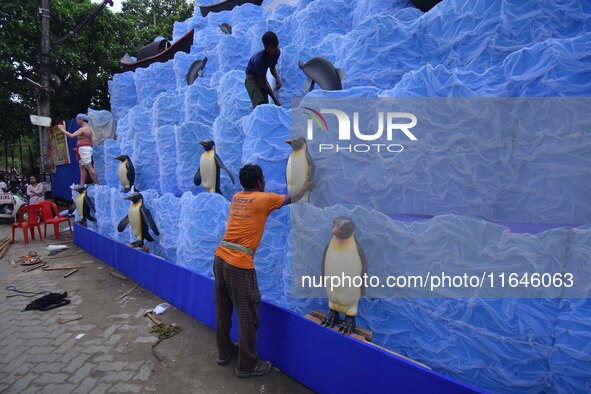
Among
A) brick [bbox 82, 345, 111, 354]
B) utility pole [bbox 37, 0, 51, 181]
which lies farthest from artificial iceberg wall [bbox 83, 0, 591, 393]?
utility pole [bbox 37, 0, 51, 181]

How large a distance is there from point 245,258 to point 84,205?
5.37 metres

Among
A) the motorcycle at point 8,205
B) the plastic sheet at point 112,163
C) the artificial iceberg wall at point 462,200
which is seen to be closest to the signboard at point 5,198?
the motorcycle at point 8,205

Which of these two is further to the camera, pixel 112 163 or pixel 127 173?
pixel 112 163

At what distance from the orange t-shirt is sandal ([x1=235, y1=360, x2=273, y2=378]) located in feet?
2.47

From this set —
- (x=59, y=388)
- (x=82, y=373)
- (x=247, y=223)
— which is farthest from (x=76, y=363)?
(x=247, y=223)

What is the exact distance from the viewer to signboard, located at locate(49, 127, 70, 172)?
9.30 meters

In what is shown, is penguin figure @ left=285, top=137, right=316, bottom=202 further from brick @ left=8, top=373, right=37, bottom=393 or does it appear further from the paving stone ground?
brick @ left=8, top=373, right=37, bottom=393

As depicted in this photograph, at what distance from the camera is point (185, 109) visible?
16.0 feet

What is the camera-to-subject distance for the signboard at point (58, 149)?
30.5 feet

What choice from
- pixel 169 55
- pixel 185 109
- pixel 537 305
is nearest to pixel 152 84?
pixel 169 55

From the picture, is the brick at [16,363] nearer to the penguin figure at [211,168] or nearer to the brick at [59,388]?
the brick at [59,388]

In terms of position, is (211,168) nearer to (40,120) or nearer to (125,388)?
(125,388)

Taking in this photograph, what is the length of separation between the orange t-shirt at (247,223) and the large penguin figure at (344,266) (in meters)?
0.44

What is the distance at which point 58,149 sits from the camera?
9734 mm
